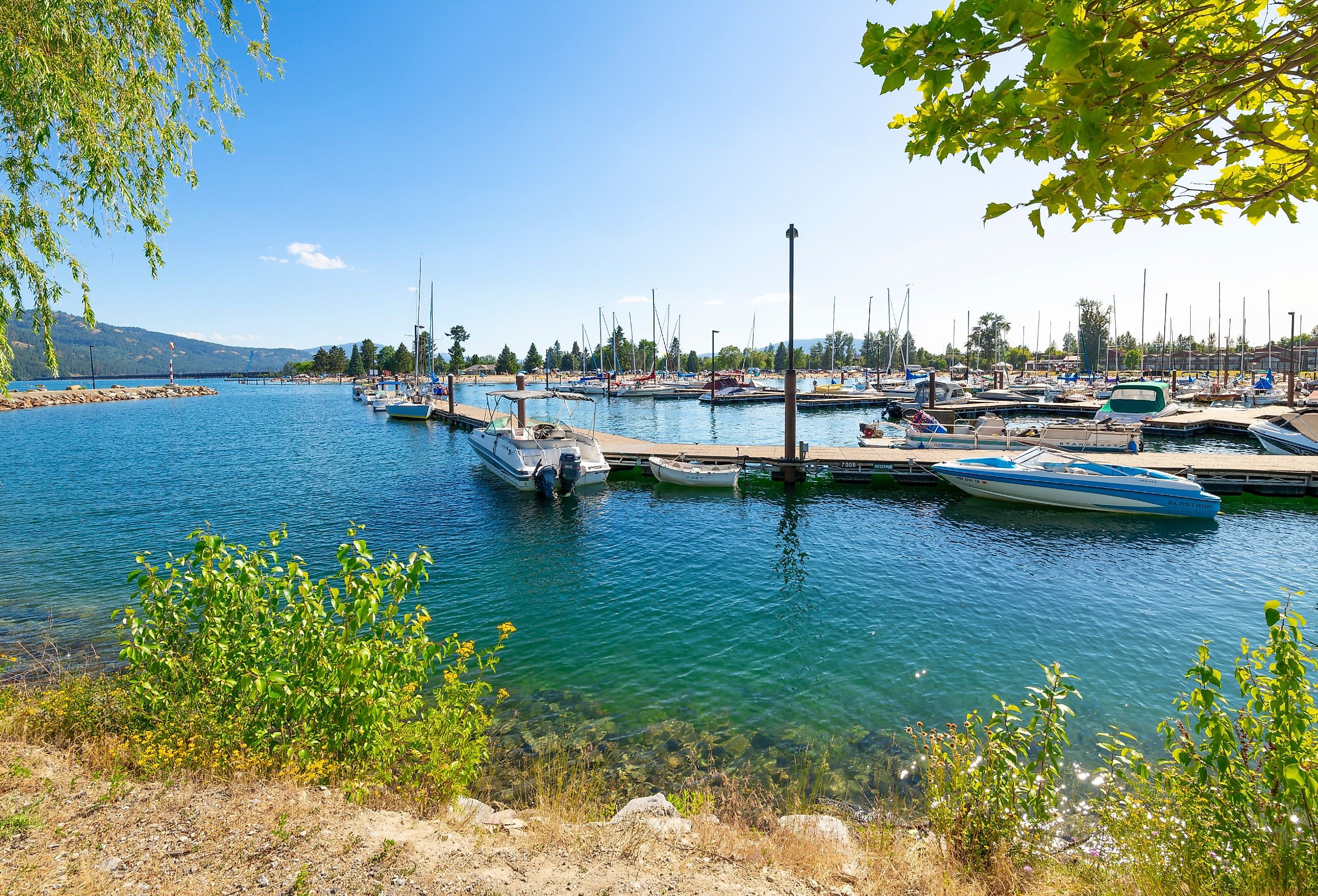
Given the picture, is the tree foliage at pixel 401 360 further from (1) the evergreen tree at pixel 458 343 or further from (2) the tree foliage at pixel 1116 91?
(2) the tree foliage at pixel 1116 91

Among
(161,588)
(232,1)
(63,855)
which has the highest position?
(232,1)

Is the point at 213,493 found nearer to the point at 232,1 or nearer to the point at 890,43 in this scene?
the point at 232,1

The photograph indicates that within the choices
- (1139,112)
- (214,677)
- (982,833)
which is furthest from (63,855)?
(1139,112)

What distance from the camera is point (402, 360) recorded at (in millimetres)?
172875

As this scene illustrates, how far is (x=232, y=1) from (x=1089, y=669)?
18103mm

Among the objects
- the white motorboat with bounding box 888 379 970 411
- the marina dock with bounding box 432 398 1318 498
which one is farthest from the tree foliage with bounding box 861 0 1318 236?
the white motorboat with bounding box 888 379 970 411

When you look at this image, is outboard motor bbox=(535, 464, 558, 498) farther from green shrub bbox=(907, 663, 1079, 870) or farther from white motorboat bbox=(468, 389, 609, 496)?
green shrub bbox=(907, 663, 1079, 870)

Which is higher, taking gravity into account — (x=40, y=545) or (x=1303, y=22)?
(x=1303, y=22)

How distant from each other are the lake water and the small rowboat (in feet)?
2.62

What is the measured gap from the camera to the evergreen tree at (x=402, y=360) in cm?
17212

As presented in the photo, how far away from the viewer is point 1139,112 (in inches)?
119

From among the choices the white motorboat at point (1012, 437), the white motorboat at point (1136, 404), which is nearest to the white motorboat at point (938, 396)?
the white motorboat at point (1136, 404)

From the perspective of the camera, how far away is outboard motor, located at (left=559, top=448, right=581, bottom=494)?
82.2 ft

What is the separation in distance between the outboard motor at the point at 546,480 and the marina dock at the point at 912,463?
19.8ft
